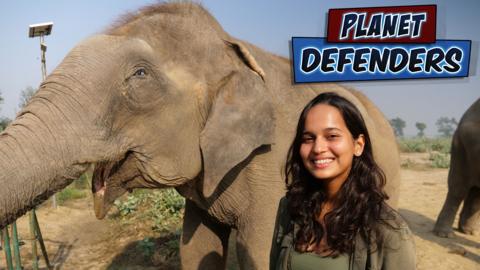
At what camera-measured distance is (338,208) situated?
1.48 meters

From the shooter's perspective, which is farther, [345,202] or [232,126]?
[232,126]

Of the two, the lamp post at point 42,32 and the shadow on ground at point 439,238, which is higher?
the lamp post at point 42,32

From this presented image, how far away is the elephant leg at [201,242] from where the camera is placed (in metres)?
3.32

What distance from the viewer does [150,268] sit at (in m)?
4.81

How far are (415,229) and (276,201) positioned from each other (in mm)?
5601

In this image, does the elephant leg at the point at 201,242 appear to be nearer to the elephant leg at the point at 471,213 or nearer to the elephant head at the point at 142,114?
the elephant head at the point at 142,114

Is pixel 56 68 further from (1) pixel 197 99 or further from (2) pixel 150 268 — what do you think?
(2) pixel 150 268

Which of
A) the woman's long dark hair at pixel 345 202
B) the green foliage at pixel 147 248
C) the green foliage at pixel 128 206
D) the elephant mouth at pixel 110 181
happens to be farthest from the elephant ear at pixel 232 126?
the green foliage at pixel 128 206

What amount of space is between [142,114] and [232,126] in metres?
0.53

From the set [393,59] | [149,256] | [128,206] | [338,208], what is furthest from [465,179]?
[338,208]

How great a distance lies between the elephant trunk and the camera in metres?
1.75

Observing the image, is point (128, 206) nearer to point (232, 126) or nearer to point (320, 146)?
point (232, 126)

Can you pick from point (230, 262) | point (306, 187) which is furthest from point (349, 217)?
point (230, 262)

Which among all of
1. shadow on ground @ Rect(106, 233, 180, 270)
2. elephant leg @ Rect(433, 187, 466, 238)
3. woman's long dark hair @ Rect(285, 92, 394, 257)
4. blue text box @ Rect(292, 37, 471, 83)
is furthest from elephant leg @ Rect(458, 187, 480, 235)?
woman's long dark hair @ Rect(285, 92, 394, 257)
